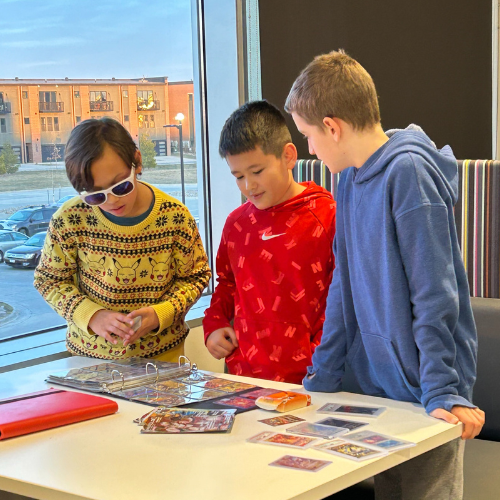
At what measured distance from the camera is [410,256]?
1.86 m

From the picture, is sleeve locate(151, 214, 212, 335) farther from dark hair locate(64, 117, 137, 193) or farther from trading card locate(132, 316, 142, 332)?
dark hair locate(64, 117, 137, 193)

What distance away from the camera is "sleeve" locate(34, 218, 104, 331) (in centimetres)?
262

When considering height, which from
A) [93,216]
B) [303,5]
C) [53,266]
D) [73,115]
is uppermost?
[303,5]

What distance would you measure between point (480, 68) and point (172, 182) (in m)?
2.27

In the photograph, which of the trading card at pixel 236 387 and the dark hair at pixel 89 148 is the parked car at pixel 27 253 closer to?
the dark hair at pixel 89 148

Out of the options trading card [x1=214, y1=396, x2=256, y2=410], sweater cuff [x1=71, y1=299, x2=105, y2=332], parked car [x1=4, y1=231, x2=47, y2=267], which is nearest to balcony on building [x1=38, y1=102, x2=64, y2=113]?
parked car [x1=4, y1=231, x2=47, y2=267]

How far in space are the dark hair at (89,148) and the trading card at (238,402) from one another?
89 cm

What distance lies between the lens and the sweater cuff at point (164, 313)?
2566mm

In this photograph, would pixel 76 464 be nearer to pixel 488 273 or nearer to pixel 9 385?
pixel 9 385

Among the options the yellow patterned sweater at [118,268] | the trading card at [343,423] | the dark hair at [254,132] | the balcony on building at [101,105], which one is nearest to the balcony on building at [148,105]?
the balcony on building at [101,105]

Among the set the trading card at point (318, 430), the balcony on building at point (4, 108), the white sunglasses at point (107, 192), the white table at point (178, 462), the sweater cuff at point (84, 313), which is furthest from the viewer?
the balcony on building at point (4, 108)

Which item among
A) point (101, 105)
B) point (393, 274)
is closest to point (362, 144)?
point (393, 274)

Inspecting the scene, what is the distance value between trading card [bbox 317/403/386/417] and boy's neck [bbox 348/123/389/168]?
0.64 m

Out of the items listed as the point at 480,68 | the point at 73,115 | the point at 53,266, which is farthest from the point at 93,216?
the point at 480,68
